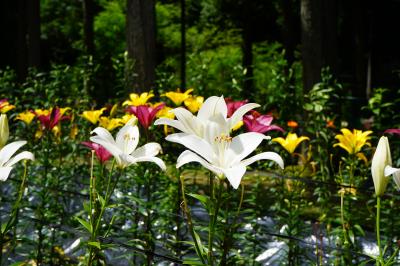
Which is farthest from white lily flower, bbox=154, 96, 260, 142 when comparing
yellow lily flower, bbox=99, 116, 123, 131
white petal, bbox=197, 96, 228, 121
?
yellow lily flower, bbox=99, 116, 123, 131

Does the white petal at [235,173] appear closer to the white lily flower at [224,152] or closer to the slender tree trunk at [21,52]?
the white lily flower at [224,152]

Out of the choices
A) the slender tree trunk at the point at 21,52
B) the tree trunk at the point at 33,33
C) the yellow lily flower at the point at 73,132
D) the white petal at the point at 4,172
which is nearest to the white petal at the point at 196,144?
the white petal at the point at 4,172

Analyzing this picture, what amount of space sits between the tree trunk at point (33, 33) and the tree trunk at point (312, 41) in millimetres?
7032

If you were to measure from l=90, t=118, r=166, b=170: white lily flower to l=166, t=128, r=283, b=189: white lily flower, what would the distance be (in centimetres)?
16

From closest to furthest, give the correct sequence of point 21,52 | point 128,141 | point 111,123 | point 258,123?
1. point 128,141
2. point 258,123
3. point 111,123
4. point 21,52

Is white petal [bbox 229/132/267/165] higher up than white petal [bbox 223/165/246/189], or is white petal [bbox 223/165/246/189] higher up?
white petal [bbox 229/132/267/165]

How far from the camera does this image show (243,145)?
4.13 ft

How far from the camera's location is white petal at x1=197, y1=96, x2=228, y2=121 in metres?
1.30

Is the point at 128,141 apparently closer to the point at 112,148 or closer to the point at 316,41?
the point at 112,148

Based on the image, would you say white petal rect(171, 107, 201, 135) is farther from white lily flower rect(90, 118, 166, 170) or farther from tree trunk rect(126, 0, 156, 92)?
tree trunk rect(126, 0, 156, 92)

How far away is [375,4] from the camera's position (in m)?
19.6

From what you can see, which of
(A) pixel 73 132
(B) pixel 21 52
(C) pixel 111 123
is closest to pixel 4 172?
(C) pixel 111 123

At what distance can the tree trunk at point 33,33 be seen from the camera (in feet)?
38.4

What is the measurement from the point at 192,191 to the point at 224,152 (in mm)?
1675
